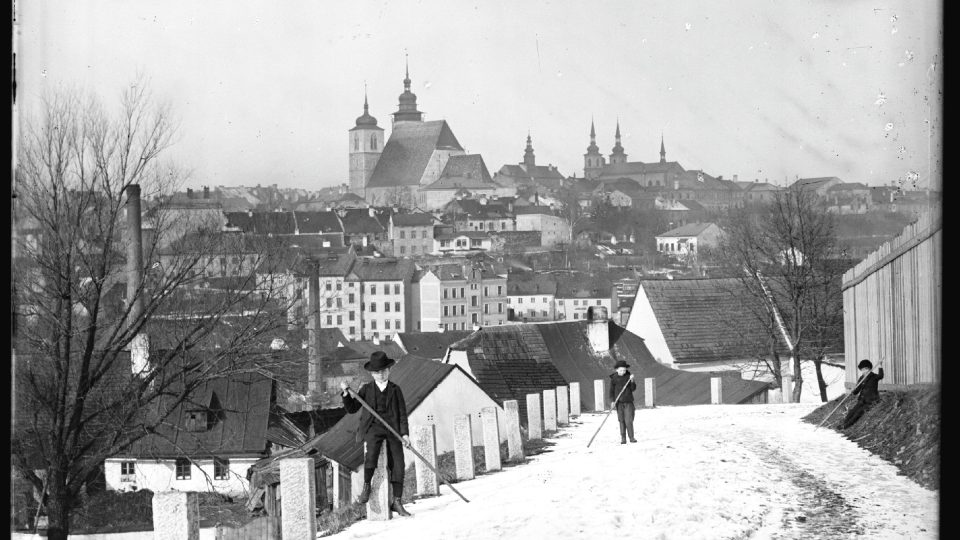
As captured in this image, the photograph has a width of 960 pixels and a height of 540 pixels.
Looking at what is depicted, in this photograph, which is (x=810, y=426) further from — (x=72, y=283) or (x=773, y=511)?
(x=72, y=283)

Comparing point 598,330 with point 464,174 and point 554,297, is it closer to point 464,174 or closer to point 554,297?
point 554,297

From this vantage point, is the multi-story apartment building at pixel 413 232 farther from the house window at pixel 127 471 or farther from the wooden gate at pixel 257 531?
the wooden gate at pixel 257 531

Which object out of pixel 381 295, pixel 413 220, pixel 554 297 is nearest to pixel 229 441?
pixel 381 295

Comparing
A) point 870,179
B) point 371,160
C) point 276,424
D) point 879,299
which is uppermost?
point 371,160

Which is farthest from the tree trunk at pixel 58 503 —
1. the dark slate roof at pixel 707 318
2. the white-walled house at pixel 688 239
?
the white-walled house at pixel 688 239

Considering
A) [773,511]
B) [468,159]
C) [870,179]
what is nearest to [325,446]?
[773,511]

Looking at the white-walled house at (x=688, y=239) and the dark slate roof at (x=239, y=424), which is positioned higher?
the white-walled house at (x=688, y=239)

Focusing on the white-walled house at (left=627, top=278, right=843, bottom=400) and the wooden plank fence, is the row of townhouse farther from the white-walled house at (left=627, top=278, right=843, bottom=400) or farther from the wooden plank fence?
the wooden plank fence
